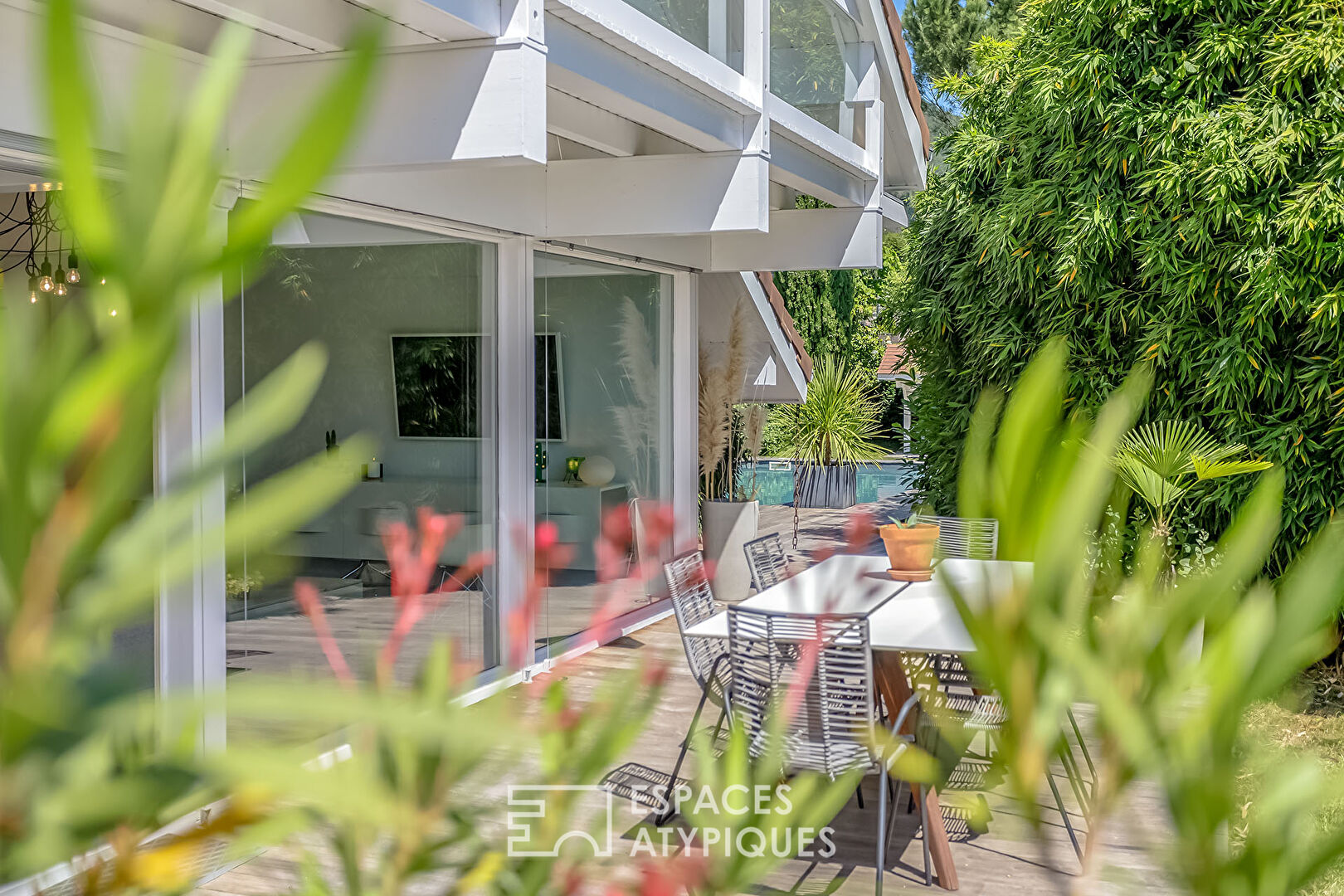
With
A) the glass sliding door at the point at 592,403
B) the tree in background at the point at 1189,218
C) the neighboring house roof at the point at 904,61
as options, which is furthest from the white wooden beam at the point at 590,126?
the tree in background at the point at 1189,218

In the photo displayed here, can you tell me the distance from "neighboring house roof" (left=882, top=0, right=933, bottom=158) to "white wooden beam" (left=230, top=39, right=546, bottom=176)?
495cm

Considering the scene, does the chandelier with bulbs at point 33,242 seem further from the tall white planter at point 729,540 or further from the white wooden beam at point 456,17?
the tall white planter at point 729,540

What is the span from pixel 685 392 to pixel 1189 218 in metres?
3.64

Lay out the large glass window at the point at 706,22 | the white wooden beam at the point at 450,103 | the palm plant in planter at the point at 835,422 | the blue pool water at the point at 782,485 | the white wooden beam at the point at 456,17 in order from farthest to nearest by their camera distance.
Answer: the blue pool water at the point at 782,485 → the palm plant in planter at the point at 835,422 → the large glass window at the point at 706,22 → the white wooden beam at the point at 450,103 → the white wooden beam at the point at 456,17

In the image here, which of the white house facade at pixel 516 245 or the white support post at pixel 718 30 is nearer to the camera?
the white house facade at pixel 516 245

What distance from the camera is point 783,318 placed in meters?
11.6

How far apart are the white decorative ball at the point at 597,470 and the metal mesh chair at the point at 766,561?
1.93 m

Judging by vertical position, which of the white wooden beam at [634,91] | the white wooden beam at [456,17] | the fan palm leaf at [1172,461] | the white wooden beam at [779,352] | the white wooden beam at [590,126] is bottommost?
the fan palm leaf at [1172,461]

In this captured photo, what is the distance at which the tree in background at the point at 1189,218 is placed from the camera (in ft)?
22.0

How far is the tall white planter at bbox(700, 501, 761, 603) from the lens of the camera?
9281 millimetres

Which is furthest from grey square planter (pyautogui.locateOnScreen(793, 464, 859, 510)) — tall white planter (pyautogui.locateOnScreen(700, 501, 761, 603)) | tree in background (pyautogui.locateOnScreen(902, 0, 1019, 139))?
tree in background (pyautogui.locateOnScreen(902, 0, 1019, 139))

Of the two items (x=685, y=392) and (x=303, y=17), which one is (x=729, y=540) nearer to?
(x=685, y=392)

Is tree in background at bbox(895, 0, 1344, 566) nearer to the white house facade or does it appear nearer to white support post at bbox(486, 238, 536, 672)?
the white house facade

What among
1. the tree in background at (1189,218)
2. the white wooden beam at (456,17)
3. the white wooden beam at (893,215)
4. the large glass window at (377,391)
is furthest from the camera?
the white wooden beam at (893,215)
